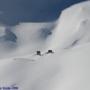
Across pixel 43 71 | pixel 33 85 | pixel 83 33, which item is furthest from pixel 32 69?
pixel 83 33

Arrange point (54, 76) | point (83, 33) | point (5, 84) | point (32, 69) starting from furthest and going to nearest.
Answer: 1. point (83, 33)
2. point (32, 69)
3. point (54, 76)
4. point (5, 84)

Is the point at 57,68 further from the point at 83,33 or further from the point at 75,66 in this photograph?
the point at 83,33

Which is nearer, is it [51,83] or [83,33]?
[51,83]

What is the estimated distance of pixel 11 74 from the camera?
54.0m

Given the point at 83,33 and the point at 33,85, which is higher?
the point at 83,33

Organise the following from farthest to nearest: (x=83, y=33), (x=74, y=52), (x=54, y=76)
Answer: (x=83, y=33)
(x=74, y=52)
(x=54, y=76)

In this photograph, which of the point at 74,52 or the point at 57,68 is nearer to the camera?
the point at 57,68

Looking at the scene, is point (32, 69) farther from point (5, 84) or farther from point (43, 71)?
point (5, 84)

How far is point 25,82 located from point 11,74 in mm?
3582

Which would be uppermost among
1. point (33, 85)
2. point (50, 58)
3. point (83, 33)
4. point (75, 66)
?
point (83, 33)

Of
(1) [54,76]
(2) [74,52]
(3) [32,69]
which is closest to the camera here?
(1) [54,76]

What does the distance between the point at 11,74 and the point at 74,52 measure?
11792mm

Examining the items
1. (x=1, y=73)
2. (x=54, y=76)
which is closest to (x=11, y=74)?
(x=1, y=73)

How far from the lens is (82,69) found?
171ft
